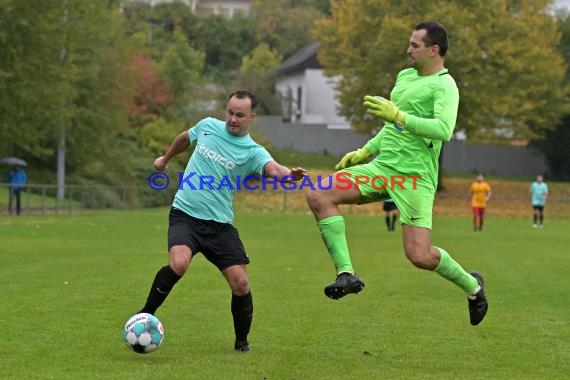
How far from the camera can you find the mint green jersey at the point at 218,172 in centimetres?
898

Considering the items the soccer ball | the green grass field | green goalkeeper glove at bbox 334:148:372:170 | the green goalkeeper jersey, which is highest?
the green goalkeeper jersey

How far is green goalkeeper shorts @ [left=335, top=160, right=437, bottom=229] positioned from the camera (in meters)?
8.99

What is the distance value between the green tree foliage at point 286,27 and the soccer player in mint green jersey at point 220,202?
103m

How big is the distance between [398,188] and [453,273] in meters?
0.88

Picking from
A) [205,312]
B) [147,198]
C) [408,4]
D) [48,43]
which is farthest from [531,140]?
[205,312]

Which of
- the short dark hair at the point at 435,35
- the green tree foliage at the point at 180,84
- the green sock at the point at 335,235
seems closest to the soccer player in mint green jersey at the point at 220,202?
the green sock at the point at 335,235

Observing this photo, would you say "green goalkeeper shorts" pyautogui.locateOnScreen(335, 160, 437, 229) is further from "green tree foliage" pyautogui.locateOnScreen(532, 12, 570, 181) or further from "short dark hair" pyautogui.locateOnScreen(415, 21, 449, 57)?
"green tree foliage" pyautogui.locateOnScreen(532, 12, 570, 181)

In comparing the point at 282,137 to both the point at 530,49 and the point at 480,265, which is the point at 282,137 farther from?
the point at 480,265

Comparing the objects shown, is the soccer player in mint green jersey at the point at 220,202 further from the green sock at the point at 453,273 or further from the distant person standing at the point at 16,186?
the distant person standing at the point at 16,186

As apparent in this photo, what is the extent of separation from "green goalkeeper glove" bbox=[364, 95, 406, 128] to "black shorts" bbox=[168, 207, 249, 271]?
158 cm

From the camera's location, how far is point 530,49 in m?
54.5

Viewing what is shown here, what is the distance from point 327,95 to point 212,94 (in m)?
13.0

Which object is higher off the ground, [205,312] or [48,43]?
[48,43]

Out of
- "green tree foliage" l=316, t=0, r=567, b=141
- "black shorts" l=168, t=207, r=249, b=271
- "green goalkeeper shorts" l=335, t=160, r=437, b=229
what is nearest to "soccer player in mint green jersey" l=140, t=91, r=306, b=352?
"black shorts" l=168, t=207, r=249, b=271
